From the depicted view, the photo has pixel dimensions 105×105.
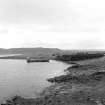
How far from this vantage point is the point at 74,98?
22.0m

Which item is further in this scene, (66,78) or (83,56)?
(83,56)

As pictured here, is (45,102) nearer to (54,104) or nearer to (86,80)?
(54,104)

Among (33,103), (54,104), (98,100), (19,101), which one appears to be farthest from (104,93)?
(19,101)

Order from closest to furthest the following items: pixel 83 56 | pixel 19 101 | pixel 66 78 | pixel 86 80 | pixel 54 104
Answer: pixel 54 104, pixel 19 101, pixel 86 80, pixel 66 78, pixel 83 56

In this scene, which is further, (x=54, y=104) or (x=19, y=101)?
(x=19, y=101)

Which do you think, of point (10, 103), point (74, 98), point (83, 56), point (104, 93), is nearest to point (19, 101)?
point (10, 103)

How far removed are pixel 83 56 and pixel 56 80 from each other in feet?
244

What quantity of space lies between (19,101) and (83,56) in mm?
92792

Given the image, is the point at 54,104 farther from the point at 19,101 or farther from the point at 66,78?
the point at 66,78

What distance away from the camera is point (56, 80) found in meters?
39.1

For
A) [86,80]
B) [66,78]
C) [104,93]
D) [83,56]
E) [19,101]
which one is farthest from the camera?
[83,56]

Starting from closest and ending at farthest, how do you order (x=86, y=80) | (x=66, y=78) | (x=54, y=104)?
(x=54, y=104) → (x=86, y=80) → (x=66, y=78)

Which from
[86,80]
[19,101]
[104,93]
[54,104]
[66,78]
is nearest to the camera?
[54,104]

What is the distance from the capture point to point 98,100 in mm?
20266
